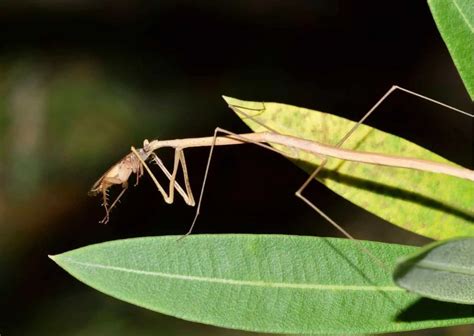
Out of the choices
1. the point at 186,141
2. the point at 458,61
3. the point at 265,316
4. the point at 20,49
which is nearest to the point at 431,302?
the point at 265,316

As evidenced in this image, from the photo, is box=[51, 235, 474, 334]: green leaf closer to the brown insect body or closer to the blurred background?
the brown insect body

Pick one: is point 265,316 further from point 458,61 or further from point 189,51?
point 189,51

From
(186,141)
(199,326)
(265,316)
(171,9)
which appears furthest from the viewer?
(171,9)

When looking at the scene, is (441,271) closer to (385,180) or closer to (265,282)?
(265,282)

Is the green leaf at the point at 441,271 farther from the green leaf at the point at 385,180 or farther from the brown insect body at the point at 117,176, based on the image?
the brown insect body at the point at 117,176

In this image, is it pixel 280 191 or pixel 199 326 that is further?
pixel 280 191

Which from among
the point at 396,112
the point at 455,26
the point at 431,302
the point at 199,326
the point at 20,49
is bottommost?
the point at 199,326

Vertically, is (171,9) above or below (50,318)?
above
